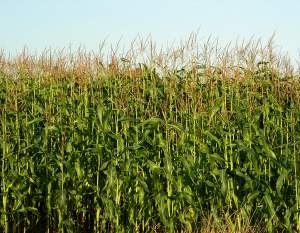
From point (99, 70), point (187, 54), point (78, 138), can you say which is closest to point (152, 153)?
point (78, 138)

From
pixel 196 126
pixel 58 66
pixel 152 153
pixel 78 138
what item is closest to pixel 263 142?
pixel 196 126

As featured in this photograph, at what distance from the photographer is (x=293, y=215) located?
163 inches

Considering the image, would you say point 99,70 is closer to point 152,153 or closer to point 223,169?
point 152,153

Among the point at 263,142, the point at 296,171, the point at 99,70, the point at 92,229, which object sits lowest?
the point at 92,229

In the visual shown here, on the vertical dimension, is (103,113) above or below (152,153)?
above

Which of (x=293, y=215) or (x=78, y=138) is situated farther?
(x=78, y=138)

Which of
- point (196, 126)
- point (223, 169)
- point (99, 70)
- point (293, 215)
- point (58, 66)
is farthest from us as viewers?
point (58, 66)

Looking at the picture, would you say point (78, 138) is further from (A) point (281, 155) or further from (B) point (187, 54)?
(A) point (281, 155)

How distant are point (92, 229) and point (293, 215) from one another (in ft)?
9.90

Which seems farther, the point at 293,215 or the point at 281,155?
the point at 281,155

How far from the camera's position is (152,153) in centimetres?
431

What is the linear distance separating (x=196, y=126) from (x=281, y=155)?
144cm

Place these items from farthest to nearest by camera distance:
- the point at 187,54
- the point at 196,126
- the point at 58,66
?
the point at 58,66 → the point at 187,54 → the point at 196,126

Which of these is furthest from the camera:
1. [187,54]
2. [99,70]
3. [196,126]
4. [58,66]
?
[58,66]
